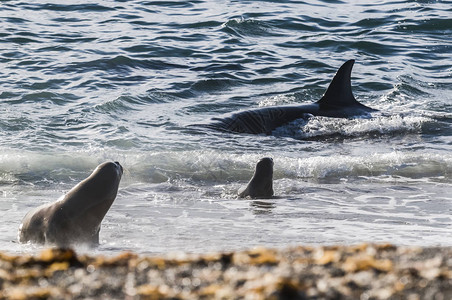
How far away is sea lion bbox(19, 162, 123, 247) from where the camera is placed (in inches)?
263

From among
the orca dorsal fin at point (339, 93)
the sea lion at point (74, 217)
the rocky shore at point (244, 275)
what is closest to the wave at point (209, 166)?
the orca dorsal fin at point (339, 93)

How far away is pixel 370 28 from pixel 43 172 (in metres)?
12.1

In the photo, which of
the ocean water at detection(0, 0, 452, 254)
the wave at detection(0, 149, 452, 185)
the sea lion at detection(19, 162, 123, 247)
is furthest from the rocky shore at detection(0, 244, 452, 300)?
the wave at detection(0, 149, 452, 185)

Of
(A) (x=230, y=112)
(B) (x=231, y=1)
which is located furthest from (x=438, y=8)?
(A) (x=230, y=112)

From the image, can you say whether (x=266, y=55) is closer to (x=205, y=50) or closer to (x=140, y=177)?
Answer: (x=205, y=50)

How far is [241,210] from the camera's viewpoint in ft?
27.1

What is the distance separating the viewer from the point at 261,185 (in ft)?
29.6

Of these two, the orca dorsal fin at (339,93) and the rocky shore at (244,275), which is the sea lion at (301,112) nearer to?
the orca dorsal fin at (339,93)

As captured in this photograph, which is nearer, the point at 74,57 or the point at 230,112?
the point at 230,112

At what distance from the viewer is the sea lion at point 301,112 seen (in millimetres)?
12766

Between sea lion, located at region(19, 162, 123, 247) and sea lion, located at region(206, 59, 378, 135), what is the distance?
5.76 meters

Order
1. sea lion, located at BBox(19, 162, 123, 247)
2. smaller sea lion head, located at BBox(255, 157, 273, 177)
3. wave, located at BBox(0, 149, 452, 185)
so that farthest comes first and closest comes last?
1. wave, located at BBox(0, 149, 452, 185)
2. smaller sea lion head, located at BBox(255, 157, 273, 177)
3. sea lion, located at BBox(19, 162, 123, 247)

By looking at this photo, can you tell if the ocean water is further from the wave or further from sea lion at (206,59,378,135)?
sea lion at (206,59,378,135)

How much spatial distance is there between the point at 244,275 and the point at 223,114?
9654mm
